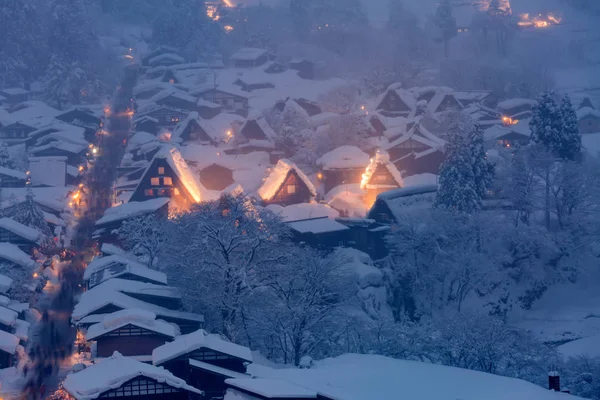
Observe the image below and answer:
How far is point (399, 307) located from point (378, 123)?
22307mm

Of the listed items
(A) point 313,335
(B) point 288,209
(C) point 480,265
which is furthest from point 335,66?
(A) point 313,335

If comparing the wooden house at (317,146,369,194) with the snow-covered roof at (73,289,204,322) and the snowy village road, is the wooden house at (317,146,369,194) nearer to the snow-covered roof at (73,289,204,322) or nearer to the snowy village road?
the snowy village road

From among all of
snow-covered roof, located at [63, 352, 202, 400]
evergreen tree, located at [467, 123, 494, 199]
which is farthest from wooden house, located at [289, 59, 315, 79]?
snow-covered roof, located at [63, 352, 202, 400]

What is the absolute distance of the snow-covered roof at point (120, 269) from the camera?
96.9 feet

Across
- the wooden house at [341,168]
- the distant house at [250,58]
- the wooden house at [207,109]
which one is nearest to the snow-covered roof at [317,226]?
the wooden house at [341,168]

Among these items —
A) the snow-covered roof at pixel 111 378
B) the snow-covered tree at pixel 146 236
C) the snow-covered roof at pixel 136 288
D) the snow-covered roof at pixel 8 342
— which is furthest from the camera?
the snow-covered tree at pixel 146 236

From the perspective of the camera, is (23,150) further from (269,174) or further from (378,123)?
(378,123)

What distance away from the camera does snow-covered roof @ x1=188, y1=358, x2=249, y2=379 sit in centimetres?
2047

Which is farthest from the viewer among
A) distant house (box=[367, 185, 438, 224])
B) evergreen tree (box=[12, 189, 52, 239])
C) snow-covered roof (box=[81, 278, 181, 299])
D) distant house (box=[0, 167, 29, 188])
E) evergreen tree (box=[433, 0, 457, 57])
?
evergreen tree (box=[433, 0, 457, 57])

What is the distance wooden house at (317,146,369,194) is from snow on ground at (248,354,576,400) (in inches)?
906

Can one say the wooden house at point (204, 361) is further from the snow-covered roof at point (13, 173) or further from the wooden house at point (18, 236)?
the snow-covered roof at point (13, 173)

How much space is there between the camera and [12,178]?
45.2 meters

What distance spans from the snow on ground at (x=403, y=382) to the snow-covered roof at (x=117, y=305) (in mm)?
6197

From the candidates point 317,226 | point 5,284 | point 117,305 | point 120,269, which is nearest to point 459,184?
point 317,226
